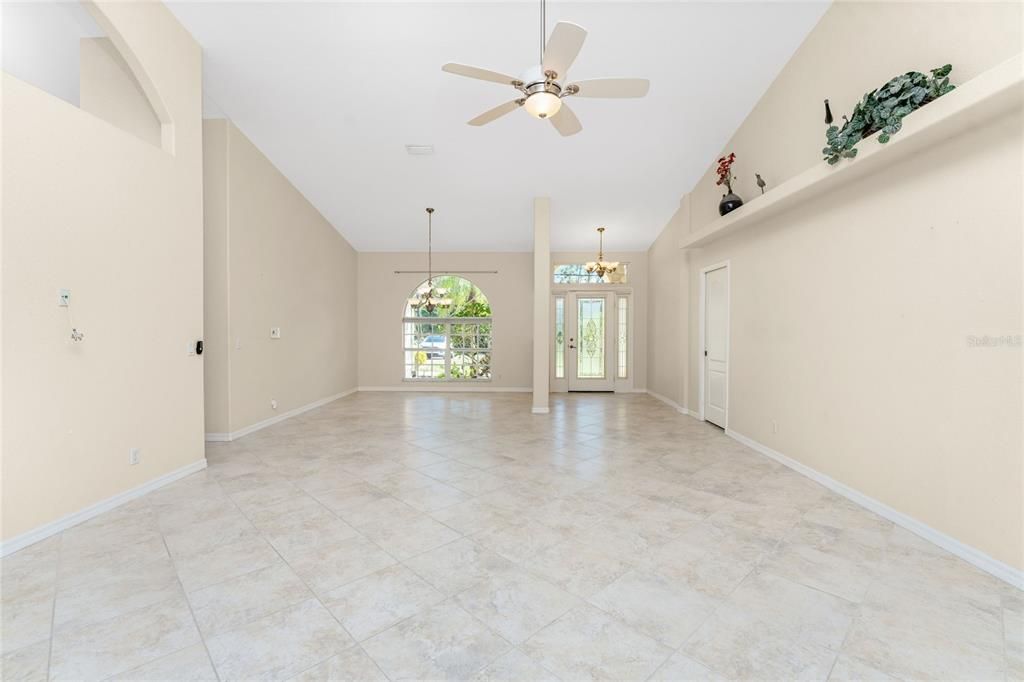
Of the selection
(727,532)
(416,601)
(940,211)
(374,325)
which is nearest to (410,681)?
(416,601)

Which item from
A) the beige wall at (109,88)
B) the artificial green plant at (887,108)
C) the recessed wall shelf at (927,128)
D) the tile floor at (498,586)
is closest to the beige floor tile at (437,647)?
the tile floor at (498,586)

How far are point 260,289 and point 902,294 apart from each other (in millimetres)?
6159

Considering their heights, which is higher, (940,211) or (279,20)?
(279,20)

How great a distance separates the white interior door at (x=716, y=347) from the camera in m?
5.12

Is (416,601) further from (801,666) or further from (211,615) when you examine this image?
(801,666)

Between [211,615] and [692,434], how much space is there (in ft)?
15.4

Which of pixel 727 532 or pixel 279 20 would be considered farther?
pixel 279 20

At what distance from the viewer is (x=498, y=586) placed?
1992 millimetres

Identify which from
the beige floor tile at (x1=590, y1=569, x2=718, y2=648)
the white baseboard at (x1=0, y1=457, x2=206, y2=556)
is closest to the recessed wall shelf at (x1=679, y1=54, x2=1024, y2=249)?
the beige floor tile at (x1=590, y1=569, x2=718, y2=648)

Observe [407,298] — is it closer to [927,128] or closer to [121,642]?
[121,642]

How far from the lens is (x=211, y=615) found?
1.77 meters

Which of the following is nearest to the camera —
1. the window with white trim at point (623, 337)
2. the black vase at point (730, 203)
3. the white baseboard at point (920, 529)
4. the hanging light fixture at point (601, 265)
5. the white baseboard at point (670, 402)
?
the white baseboard at point (920, 529)

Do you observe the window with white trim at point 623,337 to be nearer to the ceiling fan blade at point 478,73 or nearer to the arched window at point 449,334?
the arched window at point 449,334

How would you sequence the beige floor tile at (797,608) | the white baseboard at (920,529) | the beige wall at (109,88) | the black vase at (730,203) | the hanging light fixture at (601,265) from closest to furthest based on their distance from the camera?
the beige floor tile at (797,608) < the white baseboard at (920,529) < the beige wall at (109,88) < the black vase at (730,203) < the hanging light fixture at (601,265)
